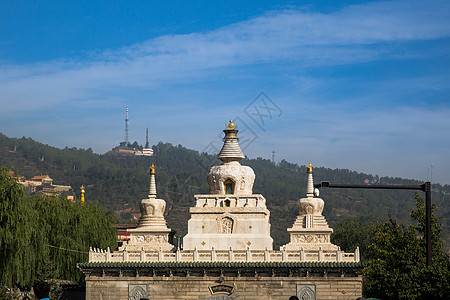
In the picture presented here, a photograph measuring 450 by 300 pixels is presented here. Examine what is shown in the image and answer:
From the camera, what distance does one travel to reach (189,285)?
167ft

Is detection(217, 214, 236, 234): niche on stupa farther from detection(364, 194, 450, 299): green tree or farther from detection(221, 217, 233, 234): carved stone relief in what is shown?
detection(364, 194, 450, 299): green tree

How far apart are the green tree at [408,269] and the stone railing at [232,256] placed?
2522mm

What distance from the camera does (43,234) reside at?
197 ft

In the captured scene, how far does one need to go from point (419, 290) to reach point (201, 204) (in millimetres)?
19318

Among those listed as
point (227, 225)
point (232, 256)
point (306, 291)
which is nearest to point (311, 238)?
point (227, 225)

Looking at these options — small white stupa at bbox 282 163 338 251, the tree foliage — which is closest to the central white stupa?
small white stupa at bbox 282 163 338 251

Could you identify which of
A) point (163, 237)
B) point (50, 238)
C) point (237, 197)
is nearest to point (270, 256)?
point (237, 197)

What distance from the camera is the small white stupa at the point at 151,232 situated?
58.0m

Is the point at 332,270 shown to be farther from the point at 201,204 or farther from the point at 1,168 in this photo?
the point at 1,168

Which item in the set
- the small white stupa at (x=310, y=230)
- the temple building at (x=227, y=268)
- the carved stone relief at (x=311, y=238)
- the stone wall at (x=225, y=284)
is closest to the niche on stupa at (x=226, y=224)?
the temple building at (x=227, y=268)

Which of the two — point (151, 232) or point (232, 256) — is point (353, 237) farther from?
point (232, 256)

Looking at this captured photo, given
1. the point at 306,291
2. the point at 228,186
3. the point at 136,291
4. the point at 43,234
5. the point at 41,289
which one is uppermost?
the point at 228,186

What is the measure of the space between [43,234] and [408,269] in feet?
93.5

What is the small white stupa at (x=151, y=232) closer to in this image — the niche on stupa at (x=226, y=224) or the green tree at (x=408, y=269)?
the niche on stupa at (x=226, y=224)
